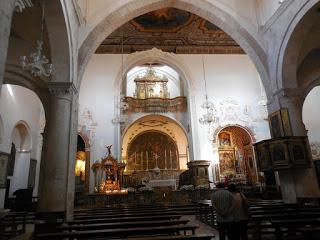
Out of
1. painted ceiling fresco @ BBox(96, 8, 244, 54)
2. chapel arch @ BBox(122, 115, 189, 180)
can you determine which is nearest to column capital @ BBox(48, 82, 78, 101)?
painted ceiling fresco @ BBox(96, 8, 244, 54)

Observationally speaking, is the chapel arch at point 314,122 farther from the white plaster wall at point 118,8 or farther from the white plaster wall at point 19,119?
the white plaster wall at point 19,119

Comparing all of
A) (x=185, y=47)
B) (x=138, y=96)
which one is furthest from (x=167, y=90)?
(x=185, y=47)

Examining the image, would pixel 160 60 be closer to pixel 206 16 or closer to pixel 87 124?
pixel 87 124

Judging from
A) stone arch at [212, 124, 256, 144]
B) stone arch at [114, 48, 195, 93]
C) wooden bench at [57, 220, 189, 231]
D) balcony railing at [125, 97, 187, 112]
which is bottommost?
wooden bench at [57, 220, 189, 231]

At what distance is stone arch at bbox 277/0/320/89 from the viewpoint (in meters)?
7.85

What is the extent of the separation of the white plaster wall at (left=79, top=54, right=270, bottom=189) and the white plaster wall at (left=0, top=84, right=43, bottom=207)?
→ 9.33 ft

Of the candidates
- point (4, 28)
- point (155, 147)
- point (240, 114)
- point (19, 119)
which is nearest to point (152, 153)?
point (155, 147)

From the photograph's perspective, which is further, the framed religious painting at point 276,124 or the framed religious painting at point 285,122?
the framed religious painting at point 276,124

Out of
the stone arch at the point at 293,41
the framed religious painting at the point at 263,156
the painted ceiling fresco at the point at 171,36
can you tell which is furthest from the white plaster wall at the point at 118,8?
the painted ceiling fresco at the point at 171,36

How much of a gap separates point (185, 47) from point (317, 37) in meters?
9.41

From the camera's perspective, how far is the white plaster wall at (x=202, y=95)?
16.4m

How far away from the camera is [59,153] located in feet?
23.5

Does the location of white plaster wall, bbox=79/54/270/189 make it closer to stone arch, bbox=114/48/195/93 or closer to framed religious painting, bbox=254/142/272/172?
stone arch, bbox=114/48/195/93

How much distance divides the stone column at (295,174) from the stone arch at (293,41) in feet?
1.36
